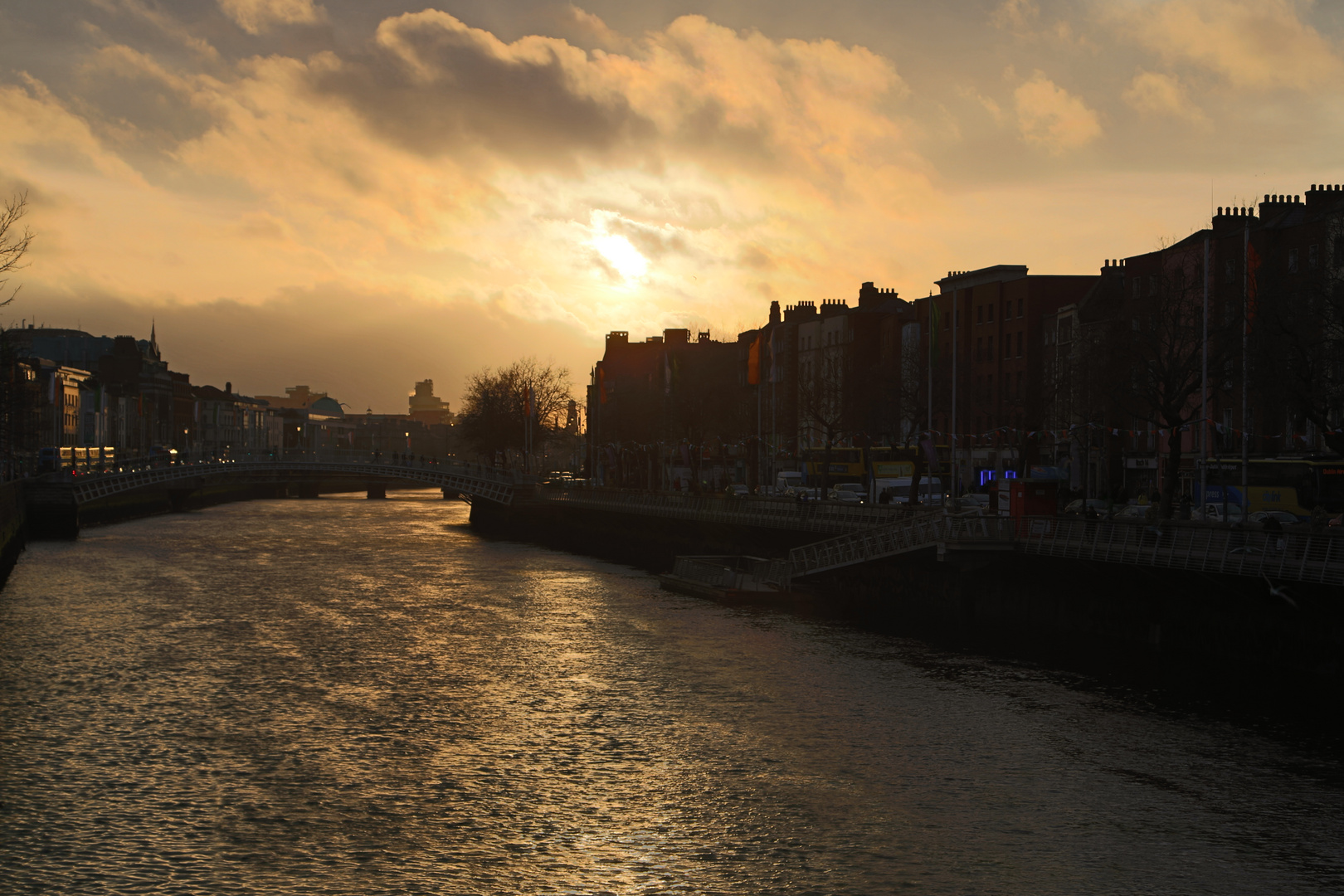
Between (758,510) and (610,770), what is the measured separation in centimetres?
3882

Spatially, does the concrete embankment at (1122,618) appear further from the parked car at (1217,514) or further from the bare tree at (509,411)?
the bare tree at (509,411)

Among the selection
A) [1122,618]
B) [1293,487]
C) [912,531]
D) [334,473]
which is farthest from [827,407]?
[1122,618]

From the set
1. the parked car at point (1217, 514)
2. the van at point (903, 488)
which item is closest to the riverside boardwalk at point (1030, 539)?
the parked car at point (1217, 514)

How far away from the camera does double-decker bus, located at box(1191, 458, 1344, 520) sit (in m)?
50.7

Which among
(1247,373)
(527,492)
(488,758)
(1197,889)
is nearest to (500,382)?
(527,492)

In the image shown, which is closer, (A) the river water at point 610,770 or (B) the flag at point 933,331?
(A) the river water at point 610,770

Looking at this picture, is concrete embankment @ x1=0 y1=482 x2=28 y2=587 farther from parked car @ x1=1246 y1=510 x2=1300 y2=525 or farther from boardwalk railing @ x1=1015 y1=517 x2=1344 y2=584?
parked car @ x1=1246 y1=510 x2=1300 y2=525

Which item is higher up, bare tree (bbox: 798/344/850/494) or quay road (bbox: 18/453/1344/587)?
bare tree (bbox: 798/344/850/494)

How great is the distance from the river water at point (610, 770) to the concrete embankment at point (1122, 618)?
2.37 meters

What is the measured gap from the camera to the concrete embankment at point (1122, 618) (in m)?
30.0

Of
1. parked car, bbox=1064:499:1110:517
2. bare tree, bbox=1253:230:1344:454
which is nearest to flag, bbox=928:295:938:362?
parked car, bbox=1064:499:1110:517

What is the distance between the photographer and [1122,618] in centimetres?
3753

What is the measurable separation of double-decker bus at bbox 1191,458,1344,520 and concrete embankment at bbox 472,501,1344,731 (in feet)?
36.6

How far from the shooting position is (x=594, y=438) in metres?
140
